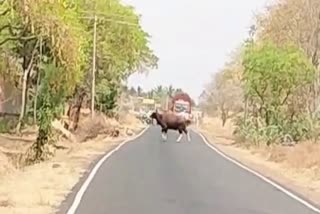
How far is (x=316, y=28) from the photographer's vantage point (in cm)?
4962

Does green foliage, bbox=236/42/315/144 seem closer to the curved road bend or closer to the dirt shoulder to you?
the dirt shoulder

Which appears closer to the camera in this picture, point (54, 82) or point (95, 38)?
point (54, 82)

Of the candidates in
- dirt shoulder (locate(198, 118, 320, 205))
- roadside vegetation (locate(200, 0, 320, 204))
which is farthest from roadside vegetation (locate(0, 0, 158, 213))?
roadside vegetation (locate(200, 0, 320, 204))

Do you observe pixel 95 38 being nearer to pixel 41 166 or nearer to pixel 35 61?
pixel 35 61

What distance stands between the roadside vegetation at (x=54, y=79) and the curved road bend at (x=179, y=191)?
1.02 m

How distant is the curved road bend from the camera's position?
1606 cm

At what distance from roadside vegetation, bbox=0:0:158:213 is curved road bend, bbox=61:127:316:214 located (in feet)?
3.36

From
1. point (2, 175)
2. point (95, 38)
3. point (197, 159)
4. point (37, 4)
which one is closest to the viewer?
point (2, 175)

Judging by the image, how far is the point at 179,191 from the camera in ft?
64.1

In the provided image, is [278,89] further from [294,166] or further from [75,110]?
[294,166]

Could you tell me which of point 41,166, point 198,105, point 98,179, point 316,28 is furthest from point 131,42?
point 198,105

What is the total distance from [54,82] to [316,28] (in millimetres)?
18027

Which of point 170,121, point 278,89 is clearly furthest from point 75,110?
point 278,89

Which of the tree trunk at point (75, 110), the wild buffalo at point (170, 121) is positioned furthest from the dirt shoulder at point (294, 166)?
the tree trunk at point (75, 110)
